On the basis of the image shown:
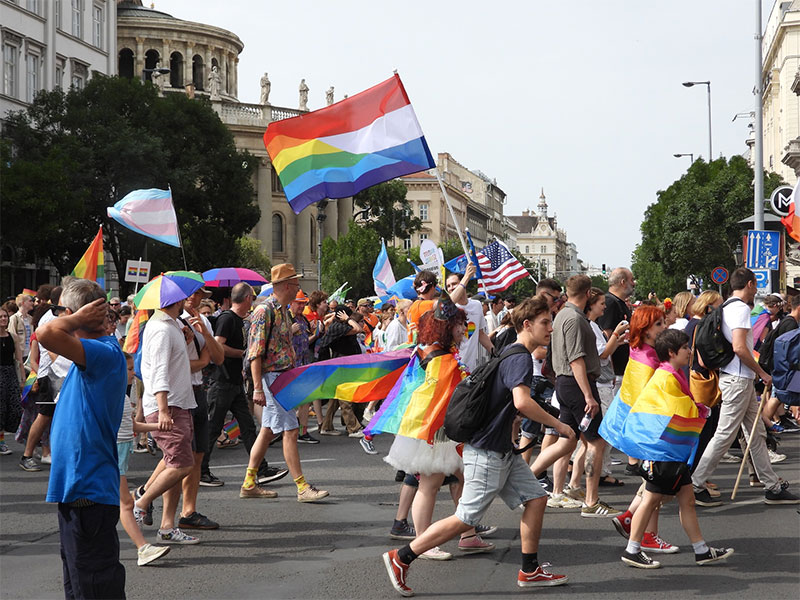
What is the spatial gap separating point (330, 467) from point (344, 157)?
3322mm

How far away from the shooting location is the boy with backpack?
6273 millimetres

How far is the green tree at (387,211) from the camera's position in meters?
82.2

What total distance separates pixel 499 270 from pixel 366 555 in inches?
518

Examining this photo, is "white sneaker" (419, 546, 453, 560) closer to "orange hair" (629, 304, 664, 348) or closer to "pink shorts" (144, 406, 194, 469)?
"pink shorts" (144, 406, 194, 469)

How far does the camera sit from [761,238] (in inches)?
767

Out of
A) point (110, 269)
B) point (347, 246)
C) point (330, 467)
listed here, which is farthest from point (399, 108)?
point (347, 246)

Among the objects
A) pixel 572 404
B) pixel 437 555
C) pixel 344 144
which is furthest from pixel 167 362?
pixel 344 144

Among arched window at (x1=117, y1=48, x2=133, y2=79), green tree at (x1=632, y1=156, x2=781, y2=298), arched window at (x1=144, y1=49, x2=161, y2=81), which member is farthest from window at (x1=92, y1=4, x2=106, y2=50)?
arched window at (x1=117, y1=48, x2=133, y2=79)

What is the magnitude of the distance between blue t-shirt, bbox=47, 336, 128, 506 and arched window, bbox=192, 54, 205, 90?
306 ft

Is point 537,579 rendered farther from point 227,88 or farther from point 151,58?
point 151,58

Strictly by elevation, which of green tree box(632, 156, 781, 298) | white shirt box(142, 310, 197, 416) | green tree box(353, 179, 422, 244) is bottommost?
white shirt box(142, 310, 197, 416)

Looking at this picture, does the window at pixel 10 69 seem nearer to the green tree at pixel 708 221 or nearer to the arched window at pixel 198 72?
the green tree at pixel 708 221

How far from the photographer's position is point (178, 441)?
765 cm

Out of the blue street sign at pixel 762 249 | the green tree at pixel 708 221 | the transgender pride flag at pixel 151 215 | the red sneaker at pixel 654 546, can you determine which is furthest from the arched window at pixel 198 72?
the red sneaker at pixel 654 546
